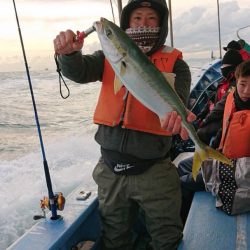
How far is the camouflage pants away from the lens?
2475 millimetres

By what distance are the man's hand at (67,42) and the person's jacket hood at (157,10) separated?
0.57 metres

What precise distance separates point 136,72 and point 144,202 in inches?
42.0

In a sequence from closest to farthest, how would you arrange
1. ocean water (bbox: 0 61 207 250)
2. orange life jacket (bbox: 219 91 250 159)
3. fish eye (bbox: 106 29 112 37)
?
fish eye (bbox: 106 29 112 37), orange life jacket (bbox: 219 91 250 159), ocean water (bbox: 0 61 207 250)

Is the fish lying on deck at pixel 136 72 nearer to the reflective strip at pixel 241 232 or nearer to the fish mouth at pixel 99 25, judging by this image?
the fish mouth at pixel 99 25

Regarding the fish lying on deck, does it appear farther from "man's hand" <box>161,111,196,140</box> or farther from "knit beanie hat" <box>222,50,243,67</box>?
"knit beanie hat" <box>222,50,243,67</box>

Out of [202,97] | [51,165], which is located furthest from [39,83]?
[202,97]

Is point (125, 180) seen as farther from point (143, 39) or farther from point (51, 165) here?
point (51, 165)

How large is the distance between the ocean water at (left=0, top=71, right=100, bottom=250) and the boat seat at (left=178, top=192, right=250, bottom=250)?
3.54 ft

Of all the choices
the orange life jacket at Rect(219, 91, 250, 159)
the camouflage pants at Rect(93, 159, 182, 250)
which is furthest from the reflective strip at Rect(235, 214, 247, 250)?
the orange life jacket at Rect(219, 91, 250, 159)

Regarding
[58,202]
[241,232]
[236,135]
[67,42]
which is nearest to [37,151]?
[58,202]

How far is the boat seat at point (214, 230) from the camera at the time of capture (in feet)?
8.27

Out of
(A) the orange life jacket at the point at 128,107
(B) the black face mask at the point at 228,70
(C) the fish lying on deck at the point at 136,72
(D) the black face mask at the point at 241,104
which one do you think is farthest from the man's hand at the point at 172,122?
(B) the black face mask at the point at 228,70

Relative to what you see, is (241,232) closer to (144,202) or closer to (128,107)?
(144,202)

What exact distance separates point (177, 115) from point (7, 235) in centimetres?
387
